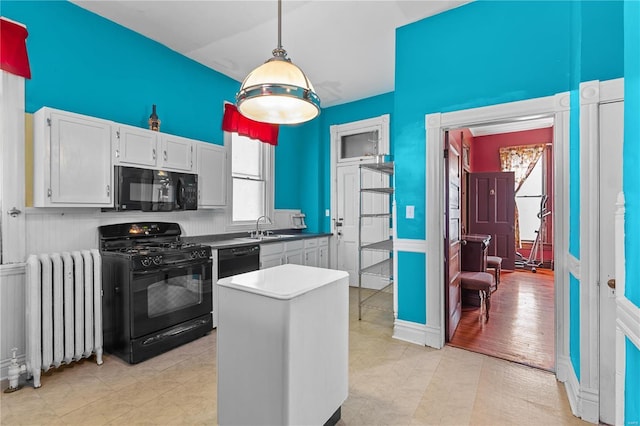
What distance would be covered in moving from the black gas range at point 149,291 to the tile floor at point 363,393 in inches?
7.4

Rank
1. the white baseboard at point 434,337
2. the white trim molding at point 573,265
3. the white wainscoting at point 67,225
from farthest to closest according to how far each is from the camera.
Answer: the white baseboard at point 434,337 → the white wainscoting at point 67,225 → the white trim molding at point 573,265

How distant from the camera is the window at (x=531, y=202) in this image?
6.74m

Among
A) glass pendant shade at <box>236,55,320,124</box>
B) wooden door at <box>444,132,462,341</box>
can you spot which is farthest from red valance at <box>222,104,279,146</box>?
wooden door at <box>444,132,462,341</box>

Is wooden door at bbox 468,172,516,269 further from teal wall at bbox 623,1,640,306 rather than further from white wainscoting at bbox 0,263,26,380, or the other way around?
white wainscoting at bbox 0,263,26,380

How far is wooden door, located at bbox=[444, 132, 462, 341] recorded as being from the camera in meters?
2.98

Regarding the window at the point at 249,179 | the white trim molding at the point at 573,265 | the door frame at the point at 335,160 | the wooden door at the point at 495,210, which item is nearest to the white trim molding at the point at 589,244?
the white trim molding at the point at 573,265

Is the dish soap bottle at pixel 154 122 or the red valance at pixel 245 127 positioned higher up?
the red valance at pixel 245 127

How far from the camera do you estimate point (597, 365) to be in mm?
1873

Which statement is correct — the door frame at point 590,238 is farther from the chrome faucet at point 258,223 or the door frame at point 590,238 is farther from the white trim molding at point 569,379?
the chrome faucet at point 258,223

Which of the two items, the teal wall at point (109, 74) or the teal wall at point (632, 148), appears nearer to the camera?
the teal wall at point (632, 148)

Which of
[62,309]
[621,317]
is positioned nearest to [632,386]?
[621,317]

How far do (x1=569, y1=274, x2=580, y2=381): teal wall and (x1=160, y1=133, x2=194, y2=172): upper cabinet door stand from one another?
3638mm

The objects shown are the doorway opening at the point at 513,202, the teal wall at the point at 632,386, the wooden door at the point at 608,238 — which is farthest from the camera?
the doorway opening at the point at 513,202

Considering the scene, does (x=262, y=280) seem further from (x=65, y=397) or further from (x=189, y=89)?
(x=189, y=89)
